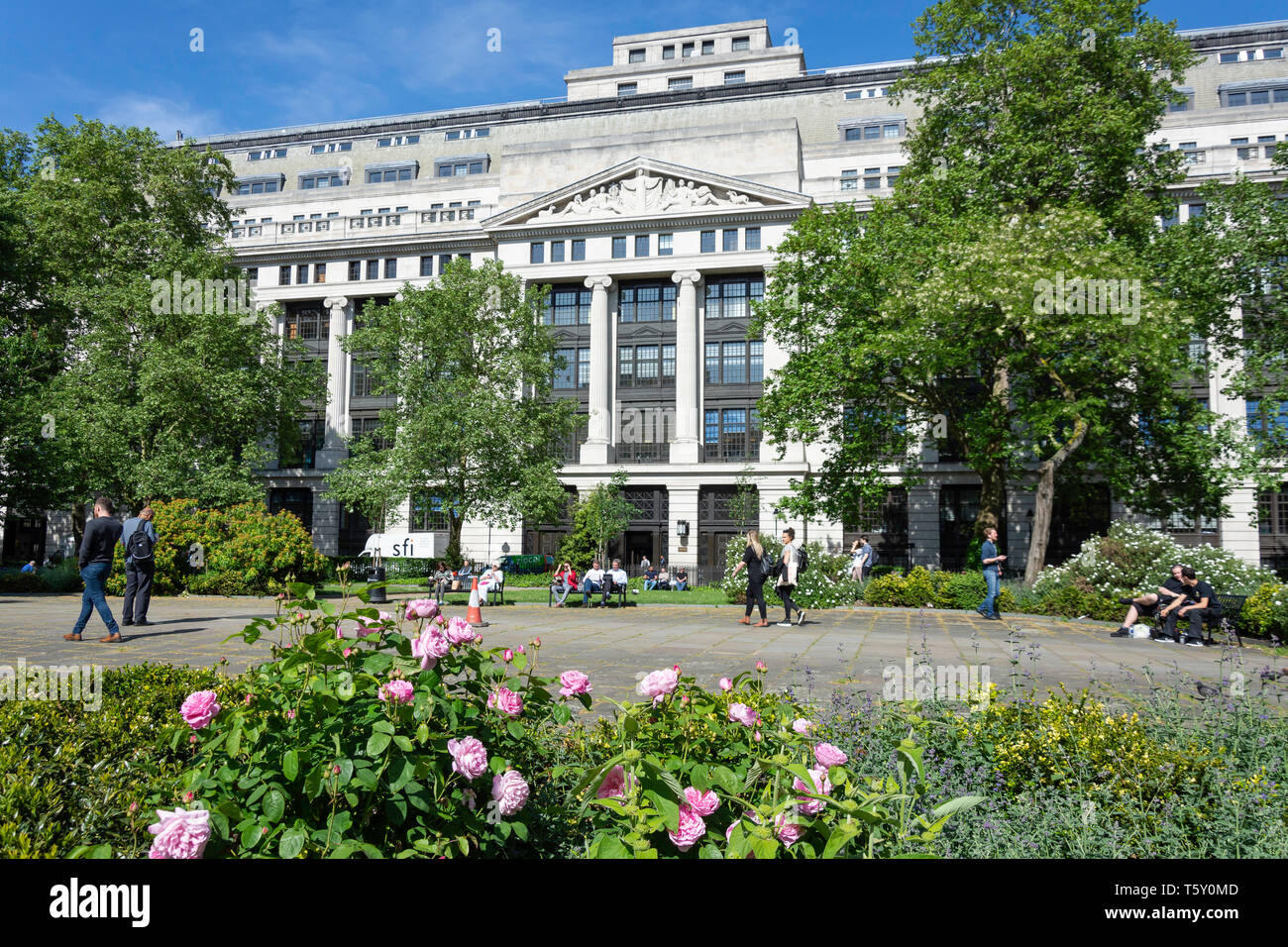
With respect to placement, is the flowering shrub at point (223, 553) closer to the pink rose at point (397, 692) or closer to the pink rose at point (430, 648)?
the pink rose at point (430, 648)

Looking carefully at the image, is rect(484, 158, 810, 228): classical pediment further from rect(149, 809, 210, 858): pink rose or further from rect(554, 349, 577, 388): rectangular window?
rect(149, 809, 210, 858): pink rose

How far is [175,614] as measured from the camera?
51.1 ft

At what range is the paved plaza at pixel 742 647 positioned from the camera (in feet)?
27.8

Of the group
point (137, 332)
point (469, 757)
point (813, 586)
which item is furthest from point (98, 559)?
point (137, 332)

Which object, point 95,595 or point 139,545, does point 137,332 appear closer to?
point 139,545

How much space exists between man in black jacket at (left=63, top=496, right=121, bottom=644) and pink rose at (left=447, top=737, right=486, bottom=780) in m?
10.6

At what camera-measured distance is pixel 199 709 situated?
8.70ft

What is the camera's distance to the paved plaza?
27.8ft

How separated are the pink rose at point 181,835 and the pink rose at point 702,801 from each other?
54.5 inches

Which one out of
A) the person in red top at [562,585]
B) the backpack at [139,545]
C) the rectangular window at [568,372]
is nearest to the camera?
the backpack at [139,545]

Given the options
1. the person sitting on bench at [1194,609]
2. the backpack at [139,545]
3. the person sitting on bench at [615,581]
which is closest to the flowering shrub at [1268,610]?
the person sitting on bench at [1194,609]

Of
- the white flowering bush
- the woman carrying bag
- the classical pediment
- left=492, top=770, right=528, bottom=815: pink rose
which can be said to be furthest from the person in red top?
the classical pediment
